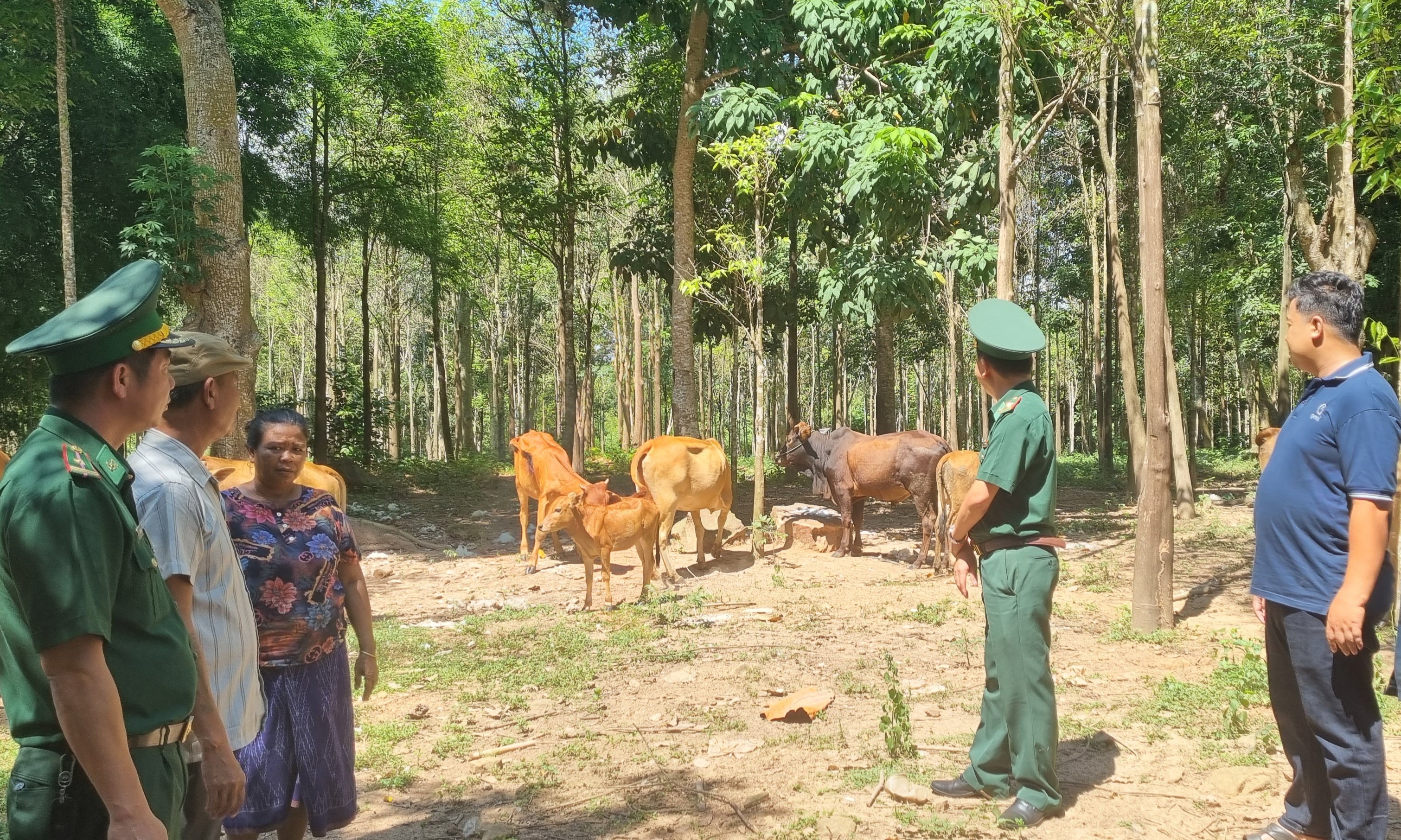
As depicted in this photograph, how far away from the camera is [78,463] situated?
6.34 ft

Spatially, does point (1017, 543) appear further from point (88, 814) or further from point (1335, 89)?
point (1335, 89)

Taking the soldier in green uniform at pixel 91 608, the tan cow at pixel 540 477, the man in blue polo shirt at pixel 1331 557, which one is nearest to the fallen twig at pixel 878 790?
the man in blue polo shirt at pixel 1331 557

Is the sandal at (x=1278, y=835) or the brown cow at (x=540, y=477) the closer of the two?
the sandal at (x=1278, y=835)

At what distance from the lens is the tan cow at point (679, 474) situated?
10656 millimetres

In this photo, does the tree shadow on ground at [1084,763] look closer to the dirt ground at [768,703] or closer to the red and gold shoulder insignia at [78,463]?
the dirt ground at [768,703]

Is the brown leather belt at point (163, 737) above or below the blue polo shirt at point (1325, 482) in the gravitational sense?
below

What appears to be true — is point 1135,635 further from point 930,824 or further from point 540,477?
point 540,477

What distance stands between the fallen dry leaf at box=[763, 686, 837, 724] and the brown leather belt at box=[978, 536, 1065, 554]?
205 centimetres

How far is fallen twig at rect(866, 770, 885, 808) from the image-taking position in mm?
4484

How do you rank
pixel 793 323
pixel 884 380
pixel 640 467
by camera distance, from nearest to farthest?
1. pixel 640 467
2. pixel 884 380
3. pixel 793 323

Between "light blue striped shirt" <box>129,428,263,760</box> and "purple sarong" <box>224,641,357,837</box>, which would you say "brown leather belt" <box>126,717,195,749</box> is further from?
"purple sarong" <box>224,641,357,837</box>

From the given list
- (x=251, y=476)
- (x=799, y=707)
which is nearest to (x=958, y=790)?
(x=799, y=707)

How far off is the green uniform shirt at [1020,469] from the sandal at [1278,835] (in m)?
1.44

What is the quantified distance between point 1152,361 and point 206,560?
22.3ft
